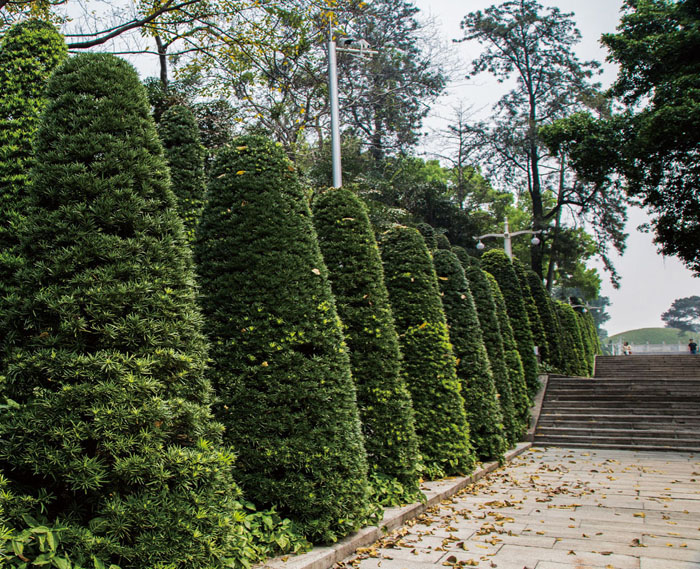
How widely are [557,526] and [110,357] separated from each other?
5.25 metres

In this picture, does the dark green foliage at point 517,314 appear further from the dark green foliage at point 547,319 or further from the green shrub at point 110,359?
the green shrub at point 110,359

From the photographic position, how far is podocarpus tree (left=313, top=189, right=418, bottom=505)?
6949 millimetres

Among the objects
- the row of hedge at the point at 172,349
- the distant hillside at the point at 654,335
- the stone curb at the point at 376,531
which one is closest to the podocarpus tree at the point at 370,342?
the row of hedge at the point at 172,349

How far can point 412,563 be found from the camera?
491 cm

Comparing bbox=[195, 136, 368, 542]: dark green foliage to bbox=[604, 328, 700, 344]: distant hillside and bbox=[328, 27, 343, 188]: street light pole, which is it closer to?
bbox=[328, 27, 343, 188]: street light pole

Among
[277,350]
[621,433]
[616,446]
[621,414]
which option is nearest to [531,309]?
[621,414]

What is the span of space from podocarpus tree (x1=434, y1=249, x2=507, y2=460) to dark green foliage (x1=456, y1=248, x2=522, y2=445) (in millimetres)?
1590

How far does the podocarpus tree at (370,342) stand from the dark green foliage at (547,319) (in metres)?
16.8

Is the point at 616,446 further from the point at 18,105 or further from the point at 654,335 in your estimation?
the point at 654,335

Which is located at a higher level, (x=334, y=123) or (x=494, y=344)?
(x=334, y=123)

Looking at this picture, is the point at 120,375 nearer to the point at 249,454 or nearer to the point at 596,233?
the point at 249,454

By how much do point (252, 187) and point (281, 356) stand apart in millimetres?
1646

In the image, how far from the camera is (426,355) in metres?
8.88

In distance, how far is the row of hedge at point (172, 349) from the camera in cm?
327
